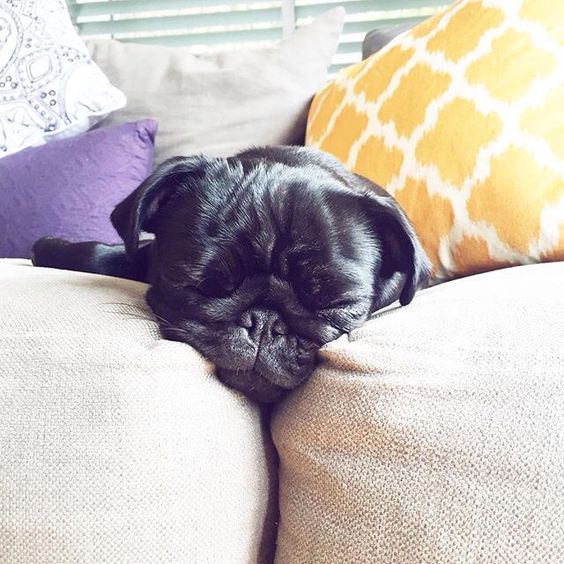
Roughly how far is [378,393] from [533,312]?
0.21 m

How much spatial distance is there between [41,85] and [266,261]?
1094 mm

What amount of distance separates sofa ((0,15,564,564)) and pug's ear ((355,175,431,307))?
0.46 ft

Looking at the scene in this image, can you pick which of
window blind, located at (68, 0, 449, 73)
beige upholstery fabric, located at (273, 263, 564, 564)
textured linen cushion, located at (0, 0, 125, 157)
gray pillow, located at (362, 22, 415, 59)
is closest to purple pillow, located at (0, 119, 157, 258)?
textured linen cushion, located at (0, 0, 125, 157)

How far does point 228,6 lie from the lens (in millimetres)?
2428

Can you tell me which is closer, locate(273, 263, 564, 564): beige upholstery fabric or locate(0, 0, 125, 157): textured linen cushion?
locate(273, 263, 564, 564): beige upholstery fabric

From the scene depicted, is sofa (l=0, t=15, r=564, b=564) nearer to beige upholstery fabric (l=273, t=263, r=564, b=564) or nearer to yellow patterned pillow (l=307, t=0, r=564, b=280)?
beige upholstery fabric (l=273, t=263, r=564, b=564)

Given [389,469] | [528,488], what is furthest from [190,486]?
[528,488]

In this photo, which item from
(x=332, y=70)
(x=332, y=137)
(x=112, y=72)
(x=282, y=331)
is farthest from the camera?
(x=332, y=70)

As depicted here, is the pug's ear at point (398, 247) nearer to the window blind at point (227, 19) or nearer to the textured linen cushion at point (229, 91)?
the textured linen cushion at point (229, 91)

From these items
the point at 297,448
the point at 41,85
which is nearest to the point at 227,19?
the point at 41,85

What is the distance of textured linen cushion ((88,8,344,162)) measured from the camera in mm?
1723

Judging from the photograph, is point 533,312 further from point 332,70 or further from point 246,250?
point 332,70

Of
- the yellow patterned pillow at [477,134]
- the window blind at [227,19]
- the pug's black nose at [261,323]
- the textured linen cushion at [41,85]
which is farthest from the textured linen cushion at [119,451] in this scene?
the window blind at [227,19]

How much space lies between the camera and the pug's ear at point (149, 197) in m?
0.94
